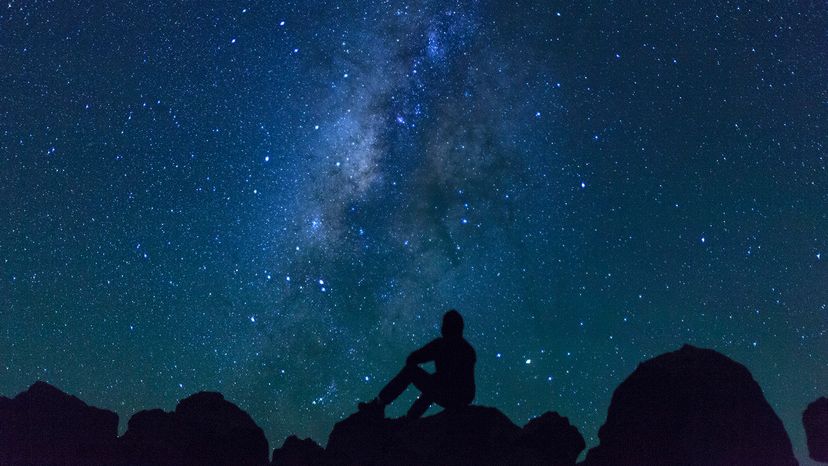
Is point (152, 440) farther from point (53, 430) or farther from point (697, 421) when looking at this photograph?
point (697, 421)

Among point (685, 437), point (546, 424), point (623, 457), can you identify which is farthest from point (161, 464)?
point (685, 437)

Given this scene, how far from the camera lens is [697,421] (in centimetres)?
682

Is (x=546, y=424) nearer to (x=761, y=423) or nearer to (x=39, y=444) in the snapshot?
(x=761, y=423)

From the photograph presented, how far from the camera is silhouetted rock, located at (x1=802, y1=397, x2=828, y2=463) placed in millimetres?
7254

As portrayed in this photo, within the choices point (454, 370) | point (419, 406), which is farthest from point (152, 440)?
point (454, 370)

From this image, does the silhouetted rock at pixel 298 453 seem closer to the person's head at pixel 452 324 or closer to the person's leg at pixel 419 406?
the person's leg at pixel 419 406

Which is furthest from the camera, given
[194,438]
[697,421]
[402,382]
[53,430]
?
[53,430]

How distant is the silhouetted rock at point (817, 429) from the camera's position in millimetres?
7254

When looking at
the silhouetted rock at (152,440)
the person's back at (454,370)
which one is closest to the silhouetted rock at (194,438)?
the silhouetted rock at (152,440)

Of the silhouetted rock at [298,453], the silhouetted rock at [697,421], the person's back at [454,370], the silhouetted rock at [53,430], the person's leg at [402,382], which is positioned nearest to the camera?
the silhouetted rock at [697,421]

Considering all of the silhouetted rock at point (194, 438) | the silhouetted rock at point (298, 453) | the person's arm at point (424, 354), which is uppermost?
the person's arm at point (424, 354)

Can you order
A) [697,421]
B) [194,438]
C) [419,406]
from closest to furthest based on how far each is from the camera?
[697,421]
[194,438]
[419,406]

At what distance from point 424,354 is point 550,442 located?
1.96 m

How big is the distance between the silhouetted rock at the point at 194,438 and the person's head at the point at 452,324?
310cm
